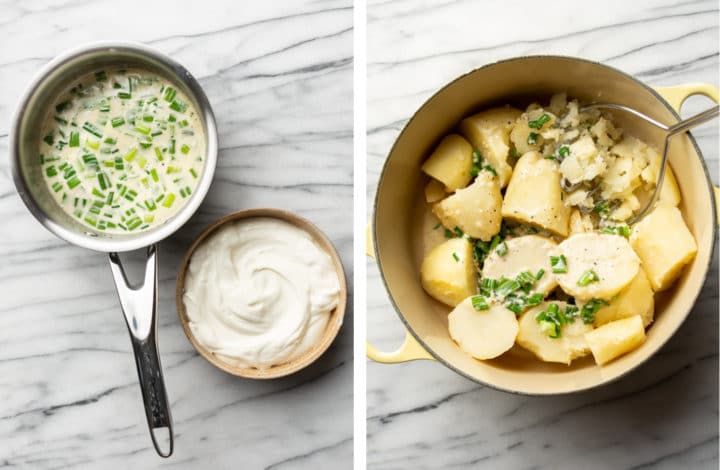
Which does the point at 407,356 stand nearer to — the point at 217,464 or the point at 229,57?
the point at 217,464

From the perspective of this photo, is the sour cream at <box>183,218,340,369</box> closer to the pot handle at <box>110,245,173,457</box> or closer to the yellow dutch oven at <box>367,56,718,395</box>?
the pot handle at <box>110,245,173,457</box>

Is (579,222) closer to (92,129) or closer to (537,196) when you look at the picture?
(537,196)

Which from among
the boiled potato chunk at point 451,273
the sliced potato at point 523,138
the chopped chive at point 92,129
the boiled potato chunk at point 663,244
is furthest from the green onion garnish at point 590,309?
the chopped chive at point 92,129

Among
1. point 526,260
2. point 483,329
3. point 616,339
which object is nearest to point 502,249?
point 526,260

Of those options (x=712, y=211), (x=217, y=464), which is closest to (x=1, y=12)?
(x=217, y=464)

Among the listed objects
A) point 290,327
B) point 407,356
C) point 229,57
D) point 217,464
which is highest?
point 229,57
